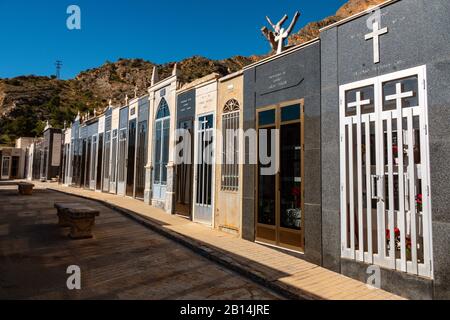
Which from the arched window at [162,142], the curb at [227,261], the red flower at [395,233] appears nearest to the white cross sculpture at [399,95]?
the red flower at [395,233]

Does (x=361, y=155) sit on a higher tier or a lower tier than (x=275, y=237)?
higher

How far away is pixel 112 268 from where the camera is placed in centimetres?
558

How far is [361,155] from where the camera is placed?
5570 millimetres

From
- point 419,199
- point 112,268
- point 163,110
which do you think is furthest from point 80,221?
point 419,199

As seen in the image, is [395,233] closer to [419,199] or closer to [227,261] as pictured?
[419,199]

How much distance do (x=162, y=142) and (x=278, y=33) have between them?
7148 millimetres

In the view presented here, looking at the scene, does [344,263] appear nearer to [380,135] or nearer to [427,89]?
[380,135]

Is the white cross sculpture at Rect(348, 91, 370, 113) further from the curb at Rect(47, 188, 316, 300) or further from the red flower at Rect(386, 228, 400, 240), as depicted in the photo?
the curb at Rect(47, 188, 316, 300)

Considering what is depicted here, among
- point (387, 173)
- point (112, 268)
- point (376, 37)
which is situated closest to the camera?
point (387, 173)

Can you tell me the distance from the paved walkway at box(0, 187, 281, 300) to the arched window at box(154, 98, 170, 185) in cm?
476

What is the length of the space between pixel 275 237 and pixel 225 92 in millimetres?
4687

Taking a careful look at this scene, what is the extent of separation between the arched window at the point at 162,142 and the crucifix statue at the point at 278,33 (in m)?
6.06
